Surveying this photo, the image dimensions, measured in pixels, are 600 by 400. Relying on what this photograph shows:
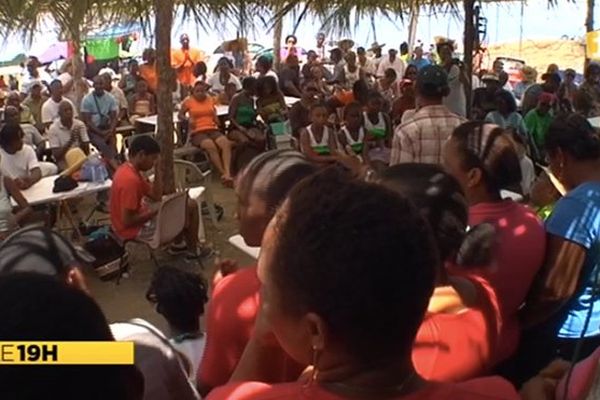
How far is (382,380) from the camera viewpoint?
1.14 m

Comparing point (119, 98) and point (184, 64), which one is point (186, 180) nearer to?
point (119, 98)

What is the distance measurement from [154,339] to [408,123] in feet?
9.49

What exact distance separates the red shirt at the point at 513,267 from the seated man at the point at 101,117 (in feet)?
24.5

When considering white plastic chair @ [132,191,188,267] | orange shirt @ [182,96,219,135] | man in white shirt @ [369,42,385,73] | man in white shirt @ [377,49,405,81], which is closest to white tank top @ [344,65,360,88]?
man in white shirt @ [377,49,405,81]

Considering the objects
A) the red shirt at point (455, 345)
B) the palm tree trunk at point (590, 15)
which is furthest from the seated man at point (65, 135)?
the palm tree trunk at point (590, 15)

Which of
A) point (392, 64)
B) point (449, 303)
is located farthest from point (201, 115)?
point (449, 303)

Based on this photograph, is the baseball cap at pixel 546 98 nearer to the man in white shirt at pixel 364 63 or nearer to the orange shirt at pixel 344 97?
the orange shirt at pixel 344 97

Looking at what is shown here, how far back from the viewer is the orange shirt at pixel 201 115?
9.55m

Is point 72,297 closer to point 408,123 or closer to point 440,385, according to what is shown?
point 440,385

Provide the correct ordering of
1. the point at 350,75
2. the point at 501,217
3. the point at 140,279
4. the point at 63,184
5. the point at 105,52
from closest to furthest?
the point at 501,217 → the point at 140,279 → the point at 63,184 → the point at 350,75 → the point at 105,52

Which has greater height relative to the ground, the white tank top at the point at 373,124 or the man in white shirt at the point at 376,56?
the man in white shirt at the point at 376,56

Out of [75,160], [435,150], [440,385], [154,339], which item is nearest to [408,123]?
[435,150]

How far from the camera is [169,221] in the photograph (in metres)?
5.83

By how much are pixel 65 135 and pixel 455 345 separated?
7.30 metres
